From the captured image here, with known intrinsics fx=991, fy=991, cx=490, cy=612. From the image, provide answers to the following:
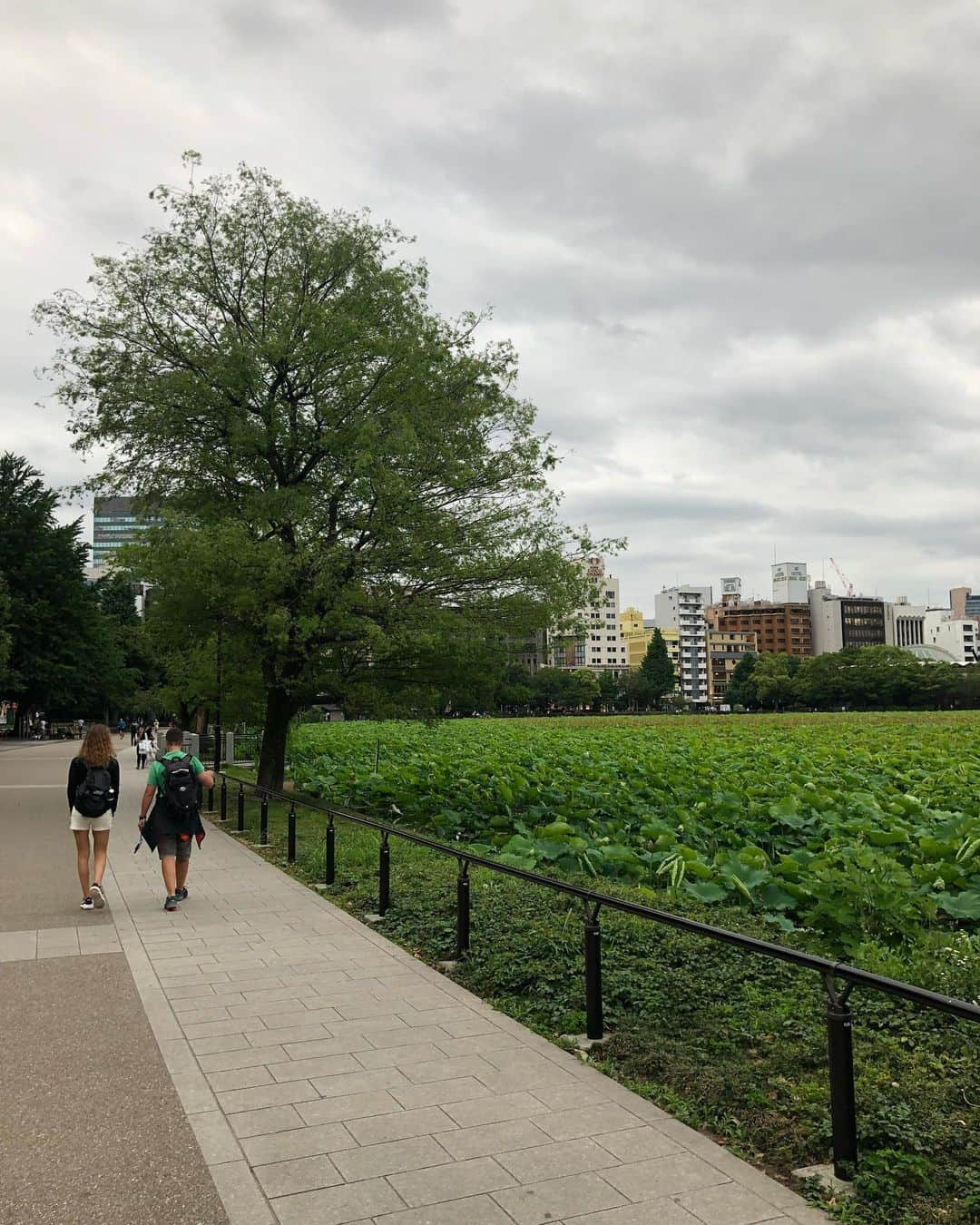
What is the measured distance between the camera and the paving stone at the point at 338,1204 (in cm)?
354

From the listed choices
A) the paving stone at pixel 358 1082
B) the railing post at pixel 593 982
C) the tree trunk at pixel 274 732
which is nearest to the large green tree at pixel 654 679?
the tree trunk at pixel 274 732

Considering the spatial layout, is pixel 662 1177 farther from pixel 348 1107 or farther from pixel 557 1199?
pixel 348 1107

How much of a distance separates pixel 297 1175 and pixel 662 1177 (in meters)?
1.42

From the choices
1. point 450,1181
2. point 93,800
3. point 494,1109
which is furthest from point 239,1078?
point 93,800

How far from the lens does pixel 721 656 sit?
190 metres

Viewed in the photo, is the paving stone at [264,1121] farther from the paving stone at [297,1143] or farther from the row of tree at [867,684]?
the row of tree at [867,684]

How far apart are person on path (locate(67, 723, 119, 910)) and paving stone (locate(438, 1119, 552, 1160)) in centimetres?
620

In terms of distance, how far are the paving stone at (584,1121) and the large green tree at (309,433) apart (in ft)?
42.8

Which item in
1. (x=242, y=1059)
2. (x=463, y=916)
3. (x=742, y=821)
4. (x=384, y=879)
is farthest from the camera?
(x=742, y=821)

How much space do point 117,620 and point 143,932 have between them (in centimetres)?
8218

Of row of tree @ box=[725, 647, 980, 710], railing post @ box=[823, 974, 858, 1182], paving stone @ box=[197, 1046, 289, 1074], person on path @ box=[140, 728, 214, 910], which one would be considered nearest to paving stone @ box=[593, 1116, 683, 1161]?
railing post @ box=[823, 974, 858, 1182]

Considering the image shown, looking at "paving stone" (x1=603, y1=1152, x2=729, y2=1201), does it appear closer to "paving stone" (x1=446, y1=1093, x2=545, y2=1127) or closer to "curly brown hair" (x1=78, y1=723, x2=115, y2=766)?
"paving stone" (x1=446, y1=1093, x2=545, y2=1127)

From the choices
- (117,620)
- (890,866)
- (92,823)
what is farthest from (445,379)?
(117,620)

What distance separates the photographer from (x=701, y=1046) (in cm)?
539
